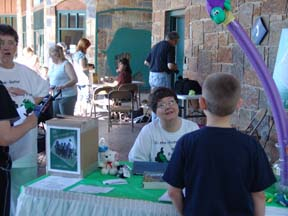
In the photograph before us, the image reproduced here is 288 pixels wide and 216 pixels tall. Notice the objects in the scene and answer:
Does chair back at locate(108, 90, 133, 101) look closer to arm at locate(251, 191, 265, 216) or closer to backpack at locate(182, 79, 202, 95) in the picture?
backpack at locate(182, 79, 202, 95)

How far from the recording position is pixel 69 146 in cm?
211

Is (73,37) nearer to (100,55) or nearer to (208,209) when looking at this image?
(100,55)

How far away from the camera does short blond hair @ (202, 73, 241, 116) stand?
145cm

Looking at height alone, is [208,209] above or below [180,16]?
below

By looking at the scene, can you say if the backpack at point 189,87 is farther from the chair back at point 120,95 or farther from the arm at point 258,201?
the arm at point 258,201

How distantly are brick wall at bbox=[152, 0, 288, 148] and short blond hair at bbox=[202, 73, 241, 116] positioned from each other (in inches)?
121

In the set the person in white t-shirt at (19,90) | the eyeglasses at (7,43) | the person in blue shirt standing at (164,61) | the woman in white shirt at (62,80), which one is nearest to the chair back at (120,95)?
the person in blue shirt standing at (164,61)

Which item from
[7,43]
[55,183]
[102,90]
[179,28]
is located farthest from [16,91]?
[179,28]

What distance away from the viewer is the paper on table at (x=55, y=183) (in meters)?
2.01

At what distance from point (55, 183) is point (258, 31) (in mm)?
3280

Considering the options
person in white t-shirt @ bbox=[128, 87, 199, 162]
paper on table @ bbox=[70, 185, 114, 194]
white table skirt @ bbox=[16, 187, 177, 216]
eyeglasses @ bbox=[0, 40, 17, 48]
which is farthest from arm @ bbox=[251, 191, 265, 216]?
eyeglasses @ bbox=[0, 40, 17, 48]

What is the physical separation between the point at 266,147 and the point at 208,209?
133 inches

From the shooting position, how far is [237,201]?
57.8 inches

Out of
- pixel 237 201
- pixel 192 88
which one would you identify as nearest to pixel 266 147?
pixel 192 88
